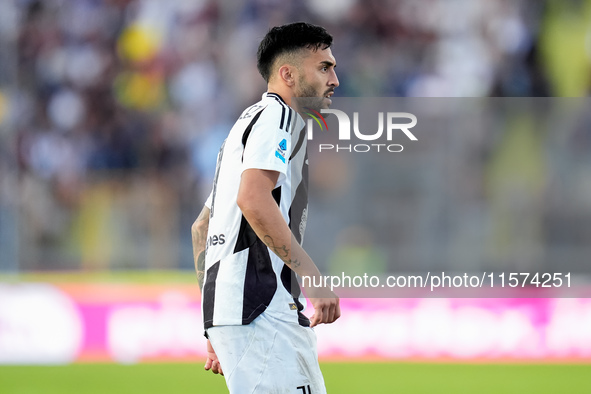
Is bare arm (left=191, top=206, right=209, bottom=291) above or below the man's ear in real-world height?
below

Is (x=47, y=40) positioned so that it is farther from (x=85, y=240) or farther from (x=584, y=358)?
(x=584, y=358)

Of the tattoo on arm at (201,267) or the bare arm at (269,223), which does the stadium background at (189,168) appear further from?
the bare arm at (269,223)

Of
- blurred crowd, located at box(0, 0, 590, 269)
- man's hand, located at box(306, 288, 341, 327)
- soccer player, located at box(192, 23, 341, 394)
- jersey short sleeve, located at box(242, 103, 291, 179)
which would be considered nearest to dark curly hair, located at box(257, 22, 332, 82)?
soccer player, located at box(192, 23, 341, 394)

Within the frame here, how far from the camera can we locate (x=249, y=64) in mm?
9680

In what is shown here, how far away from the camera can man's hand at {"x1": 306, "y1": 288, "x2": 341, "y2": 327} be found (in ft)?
9.12

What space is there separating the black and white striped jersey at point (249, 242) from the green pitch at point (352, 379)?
14.5 feet

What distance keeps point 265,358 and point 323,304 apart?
0.37 meters

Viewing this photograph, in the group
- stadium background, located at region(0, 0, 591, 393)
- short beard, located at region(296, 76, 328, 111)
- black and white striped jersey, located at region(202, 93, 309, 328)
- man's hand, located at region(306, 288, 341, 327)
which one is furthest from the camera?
stadium background, located at region(0, 0, 591, 393)

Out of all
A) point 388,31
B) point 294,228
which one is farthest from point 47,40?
point 294,228

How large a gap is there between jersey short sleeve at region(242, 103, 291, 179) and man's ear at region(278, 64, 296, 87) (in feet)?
0.59

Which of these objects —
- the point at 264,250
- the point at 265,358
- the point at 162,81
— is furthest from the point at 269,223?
the point at 162,81

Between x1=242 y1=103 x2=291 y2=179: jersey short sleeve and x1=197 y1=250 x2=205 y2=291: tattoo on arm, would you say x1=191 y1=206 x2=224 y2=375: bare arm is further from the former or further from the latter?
x1=242 y1=103 x2=291 y2=179: jersey short sleeve

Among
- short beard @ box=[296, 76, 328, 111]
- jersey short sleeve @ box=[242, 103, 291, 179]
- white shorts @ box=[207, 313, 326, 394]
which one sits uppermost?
short beard @ box=[296, 76, 328, 111]

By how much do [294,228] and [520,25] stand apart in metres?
6.92
